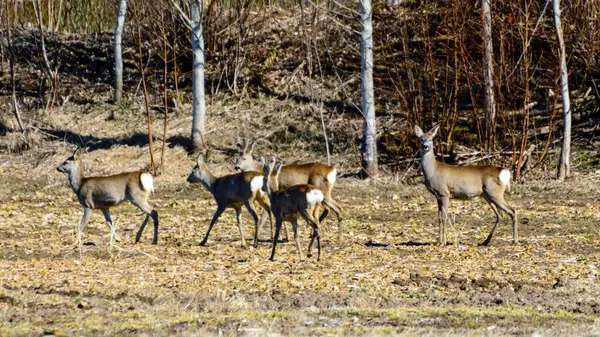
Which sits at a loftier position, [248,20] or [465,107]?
[248,20]

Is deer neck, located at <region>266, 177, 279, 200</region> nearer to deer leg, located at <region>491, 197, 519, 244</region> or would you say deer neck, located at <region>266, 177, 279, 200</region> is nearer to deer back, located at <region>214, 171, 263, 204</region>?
deer back, located at <region>214, 171, 263, 204</region>

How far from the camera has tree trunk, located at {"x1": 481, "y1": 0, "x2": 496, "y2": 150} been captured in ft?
62.5

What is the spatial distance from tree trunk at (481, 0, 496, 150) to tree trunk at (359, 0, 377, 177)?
7.11ft

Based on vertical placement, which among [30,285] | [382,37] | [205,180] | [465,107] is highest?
[382,37]

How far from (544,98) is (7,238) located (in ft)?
44.3

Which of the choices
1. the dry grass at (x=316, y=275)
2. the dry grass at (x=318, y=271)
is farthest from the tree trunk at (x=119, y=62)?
the dry grass at (x=316, y=275)

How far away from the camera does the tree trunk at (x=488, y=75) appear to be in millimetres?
19047

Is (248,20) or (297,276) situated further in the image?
(248,20)

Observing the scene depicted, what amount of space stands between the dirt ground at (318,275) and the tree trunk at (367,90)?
2483 millimetres

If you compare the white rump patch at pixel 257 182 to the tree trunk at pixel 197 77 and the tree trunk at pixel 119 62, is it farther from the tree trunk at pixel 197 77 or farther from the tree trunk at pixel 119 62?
the tree trunk at pixel 119 62

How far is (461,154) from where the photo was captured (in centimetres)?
1952

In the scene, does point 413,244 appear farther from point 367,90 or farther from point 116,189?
point 367,90

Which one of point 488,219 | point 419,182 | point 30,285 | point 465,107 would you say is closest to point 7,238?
point 30,285

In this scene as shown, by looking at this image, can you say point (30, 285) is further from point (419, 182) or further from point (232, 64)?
point (232, 64)
